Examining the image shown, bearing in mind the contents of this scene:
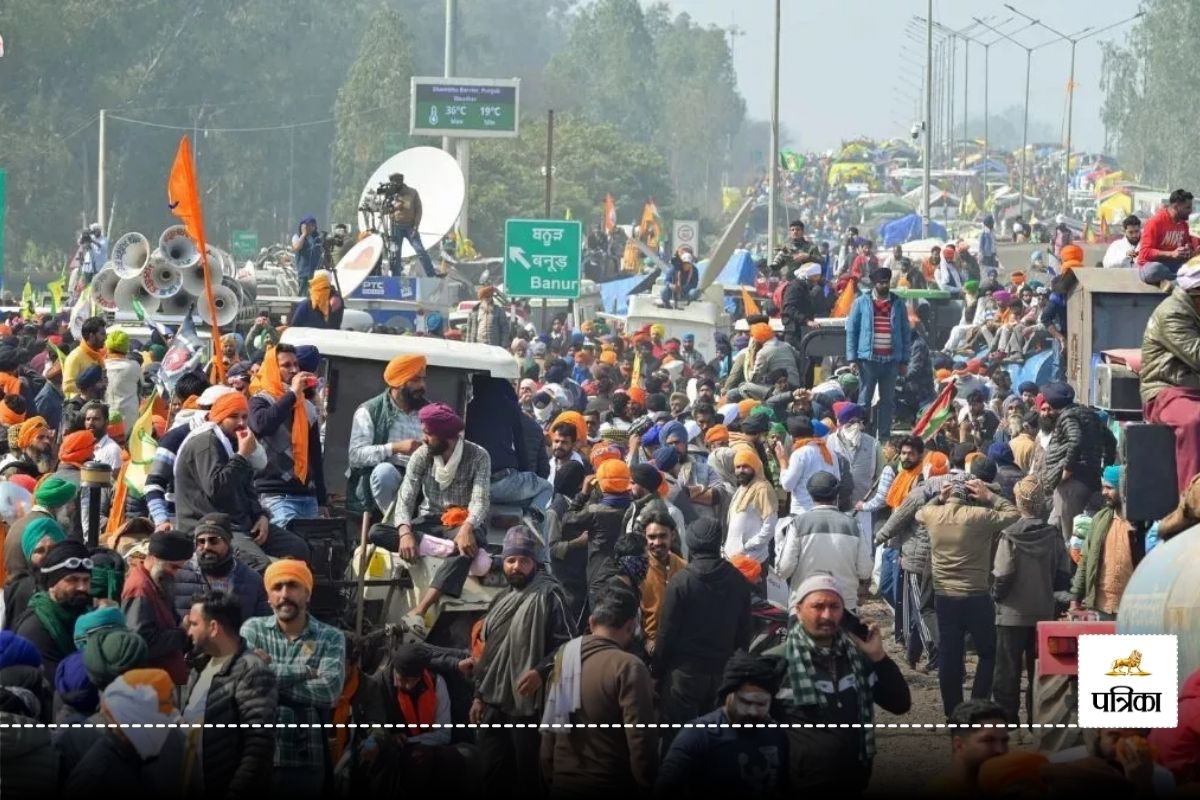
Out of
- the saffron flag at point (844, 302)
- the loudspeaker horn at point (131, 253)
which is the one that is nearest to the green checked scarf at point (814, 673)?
the loudspeaker horn at point (131, 253)

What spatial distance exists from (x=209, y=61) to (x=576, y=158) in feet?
53.3

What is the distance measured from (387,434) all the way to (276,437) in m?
0.59

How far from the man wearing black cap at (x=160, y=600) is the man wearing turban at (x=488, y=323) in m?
16.6

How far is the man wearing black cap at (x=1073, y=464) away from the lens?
15016 mm

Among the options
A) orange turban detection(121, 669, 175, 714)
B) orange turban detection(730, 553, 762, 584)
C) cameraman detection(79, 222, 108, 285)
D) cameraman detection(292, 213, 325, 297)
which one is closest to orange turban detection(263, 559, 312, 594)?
orange turban detection(121, 669, 175, 714)

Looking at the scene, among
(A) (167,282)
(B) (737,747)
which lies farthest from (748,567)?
(A) (167,282)

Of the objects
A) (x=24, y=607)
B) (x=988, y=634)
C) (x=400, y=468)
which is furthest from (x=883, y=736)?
(x=24, y=607)

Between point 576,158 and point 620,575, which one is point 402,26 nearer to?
point 576,158

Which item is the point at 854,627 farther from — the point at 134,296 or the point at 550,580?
the point at 134,296

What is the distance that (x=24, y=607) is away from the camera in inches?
400

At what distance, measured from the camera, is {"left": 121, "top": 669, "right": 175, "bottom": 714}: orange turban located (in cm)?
796

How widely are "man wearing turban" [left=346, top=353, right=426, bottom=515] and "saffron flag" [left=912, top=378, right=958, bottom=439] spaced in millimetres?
8241

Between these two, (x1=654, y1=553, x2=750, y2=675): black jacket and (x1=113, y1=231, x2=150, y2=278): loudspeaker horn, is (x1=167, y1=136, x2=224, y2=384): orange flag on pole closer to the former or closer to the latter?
(x1=654, y1=553, x2=750, y2=675): black jacket

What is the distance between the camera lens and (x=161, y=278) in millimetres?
21188
